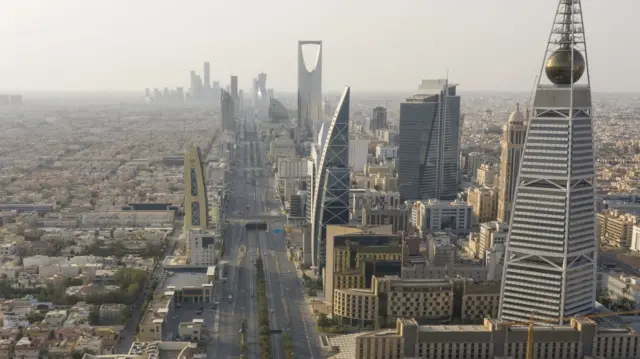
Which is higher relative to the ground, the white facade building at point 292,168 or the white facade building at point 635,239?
the white facade building at point 292,168

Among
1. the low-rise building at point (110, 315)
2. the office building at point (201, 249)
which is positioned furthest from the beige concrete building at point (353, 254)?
the low-rise building at point (110, 315)

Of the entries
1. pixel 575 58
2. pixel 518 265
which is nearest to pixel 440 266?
pixel 518 265

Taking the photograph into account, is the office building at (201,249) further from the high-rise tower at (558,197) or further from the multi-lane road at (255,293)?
the high-rise tower at (558,197)

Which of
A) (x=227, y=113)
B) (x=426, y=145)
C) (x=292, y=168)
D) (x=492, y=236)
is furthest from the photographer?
(x=227, y=113)

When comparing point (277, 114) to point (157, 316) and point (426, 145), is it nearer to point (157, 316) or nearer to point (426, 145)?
point (426, 145)

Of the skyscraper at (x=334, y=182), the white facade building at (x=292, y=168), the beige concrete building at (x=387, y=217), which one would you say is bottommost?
the beige concrete building at (x=387, y=217)

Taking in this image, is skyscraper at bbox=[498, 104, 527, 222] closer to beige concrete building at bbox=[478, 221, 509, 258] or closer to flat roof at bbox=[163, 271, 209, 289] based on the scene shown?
beige concrete building at bbox=[478, 221, 509, 258]

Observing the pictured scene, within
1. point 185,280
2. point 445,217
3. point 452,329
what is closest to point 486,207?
point 445,217
